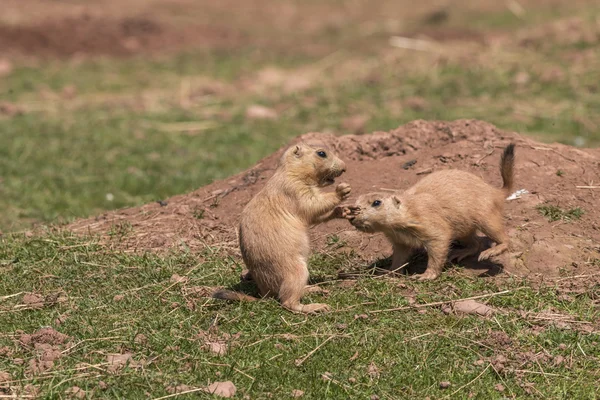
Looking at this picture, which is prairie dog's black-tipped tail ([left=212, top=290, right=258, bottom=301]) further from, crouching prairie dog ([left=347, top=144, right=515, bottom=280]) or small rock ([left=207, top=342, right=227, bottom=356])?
crouching prairie dog ([left=347, top=144, right=515, bottom=280])

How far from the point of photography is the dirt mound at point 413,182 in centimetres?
721

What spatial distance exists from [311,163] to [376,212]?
2.23 feet

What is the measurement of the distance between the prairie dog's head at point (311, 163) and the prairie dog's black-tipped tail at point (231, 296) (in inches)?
40.5

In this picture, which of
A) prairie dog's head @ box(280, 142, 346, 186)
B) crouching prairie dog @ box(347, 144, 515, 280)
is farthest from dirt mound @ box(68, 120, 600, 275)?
prairie dog's head @ box(280, 142, 346, 186)

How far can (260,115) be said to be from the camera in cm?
1542

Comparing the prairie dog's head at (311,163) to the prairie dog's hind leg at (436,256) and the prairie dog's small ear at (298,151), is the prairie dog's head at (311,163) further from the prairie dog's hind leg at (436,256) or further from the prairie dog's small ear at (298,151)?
the prairie dog's hind leg at (436,256)

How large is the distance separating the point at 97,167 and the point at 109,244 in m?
4.87

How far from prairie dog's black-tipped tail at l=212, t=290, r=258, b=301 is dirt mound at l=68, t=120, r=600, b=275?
121 cm

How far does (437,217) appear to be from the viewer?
6.94 metres

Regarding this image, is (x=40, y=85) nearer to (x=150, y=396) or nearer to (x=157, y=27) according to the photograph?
(x=157, y=27)

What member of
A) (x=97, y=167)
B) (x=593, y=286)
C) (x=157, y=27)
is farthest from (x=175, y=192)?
(x=157, y=27)

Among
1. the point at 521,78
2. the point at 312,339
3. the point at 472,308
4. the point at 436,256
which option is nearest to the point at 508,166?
the point at 436,256

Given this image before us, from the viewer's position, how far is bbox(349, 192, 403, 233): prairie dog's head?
272 inches

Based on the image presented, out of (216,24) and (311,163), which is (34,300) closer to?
(311,163)
